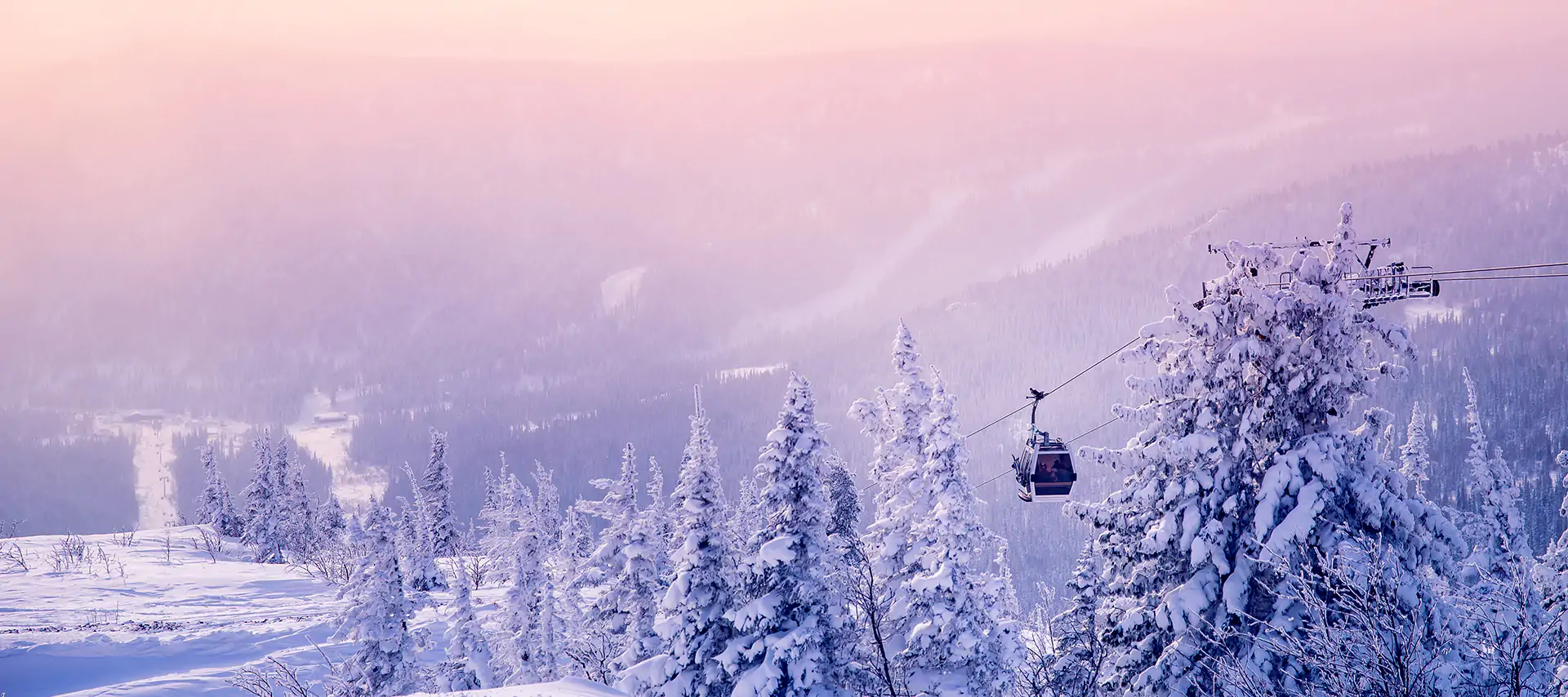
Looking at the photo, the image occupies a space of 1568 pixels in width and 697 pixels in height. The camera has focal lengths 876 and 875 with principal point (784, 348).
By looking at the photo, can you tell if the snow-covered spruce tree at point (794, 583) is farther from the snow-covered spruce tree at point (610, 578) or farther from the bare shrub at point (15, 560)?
the bare shrub at point (15, 560)

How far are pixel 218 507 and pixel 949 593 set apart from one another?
8040 cm

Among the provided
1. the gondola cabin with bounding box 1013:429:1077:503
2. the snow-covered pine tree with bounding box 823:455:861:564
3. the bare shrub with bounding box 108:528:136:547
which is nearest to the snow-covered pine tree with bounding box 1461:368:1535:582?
the gondola cabin with bounding box 1013:429:1077:503

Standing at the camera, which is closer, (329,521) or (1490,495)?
(1490,495)

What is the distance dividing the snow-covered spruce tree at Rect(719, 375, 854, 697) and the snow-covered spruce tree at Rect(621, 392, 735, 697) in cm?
90

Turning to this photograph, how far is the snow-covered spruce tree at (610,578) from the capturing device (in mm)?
27406

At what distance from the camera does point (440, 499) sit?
6494cm

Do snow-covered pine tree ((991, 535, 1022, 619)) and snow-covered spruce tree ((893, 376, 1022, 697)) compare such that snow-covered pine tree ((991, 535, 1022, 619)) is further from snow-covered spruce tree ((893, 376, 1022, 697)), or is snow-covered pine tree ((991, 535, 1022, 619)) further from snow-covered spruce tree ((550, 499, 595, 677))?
snow-covered spruce tree ((550, 499, 595, 677))

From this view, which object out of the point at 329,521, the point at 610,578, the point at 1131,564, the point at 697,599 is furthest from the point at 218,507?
the point at 1131,564

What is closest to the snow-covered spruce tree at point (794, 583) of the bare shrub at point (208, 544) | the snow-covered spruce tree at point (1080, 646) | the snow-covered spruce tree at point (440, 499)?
the snow-covered spruce tree at point (1080, 646)

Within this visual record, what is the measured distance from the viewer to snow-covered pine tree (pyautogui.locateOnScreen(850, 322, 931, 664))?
22828 millimetres

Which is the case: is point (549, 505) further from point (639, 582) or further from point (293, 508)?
point (293, 508)

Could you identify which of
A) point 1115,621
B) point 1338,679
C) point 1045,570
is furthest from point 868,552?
point 1045,570

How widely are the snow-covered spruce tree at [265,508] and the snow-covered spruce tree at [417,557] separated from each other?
77.3 feet

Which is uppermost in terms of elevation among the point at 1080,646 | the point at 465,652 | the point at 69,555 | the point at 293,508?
the point at 1080,646
